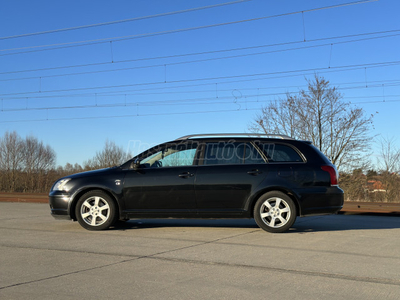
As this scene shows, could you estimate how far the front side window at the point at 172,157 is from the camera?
859 centimetres

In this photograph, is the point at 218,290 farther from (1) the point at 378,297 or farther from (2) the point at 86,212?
(2) the point at 86,212

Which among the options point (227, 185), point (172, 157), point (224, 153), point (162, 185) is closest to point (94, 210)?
point (162, 185)

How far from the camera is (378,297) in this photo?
4.19 meters

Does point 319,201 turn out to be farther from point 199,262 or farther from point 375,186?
point 375,186

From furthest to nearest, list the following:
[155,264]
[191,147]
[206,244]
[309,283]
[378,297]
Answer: [191,147] → [206,244] → [155,264] → [309,283] → [378,297]

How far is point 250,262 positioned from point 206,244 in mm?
1435

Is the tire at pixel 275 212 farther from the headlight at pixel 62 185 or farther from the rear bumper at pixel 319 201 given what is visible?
the headlight at pixel 62 185

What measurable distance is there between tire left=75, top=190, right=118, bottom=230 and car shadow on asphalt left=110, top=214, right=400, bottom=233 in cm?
51

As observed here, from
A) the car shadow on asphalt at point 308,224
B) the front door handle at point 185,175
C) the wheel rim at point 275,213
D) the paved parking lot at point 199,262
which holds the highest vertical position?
the front door handle at point 185,175

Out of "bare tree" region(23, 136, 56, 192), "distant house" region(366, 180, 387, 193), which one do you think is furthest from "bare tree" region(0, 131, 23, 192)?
"distant house" region(366, 180, 387, 193)

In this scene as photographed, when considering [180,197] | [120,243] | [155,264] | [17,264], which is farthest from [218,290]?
[180,197]

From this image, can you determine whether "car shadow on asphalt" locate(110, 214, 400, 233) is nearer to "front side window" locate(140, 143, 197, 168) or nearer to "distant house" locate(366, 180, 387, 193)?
"front side window" locate(140, 143, 197, 168)

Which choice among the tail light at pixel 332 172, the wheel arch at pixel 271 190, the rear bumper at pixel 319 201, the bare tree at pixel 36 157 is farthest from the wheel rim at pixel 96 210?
the bare tree at pixel 36 157

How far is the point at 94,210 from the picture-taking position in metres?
8.59
